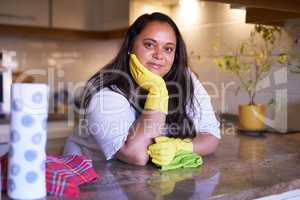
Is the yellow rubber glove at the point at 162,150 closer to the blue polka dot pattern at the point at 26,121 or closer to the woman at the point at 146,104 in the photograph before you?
the woman at the point at 146,104

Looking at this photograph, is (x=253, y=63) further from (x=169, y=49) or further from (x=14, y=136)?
(x=14, y=136)

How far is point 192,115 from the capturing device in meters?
1.36

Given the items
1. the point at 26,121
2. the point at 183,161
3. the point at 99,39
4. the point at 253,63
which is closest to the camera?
the point at 26,121

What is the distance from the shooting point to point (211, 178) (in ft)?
3.11

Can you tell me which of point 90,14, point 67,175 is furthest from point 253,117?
point 90,14

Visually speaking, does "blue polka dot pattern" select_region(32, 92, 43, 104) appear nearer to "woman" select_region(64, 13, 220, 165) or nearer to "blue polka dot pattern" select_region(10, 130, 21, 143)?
"blue polka dot pattern" select_region(10, 130, 21, 143)

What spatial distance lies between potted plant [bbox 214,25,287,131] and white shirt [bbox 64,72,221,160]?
429 mm

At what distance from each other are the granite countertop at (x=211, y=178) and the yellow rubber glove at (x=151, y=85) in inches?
6.7

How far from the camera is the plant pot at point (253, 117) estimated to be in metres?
1.73

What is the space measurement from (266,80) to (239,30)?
0.32 m

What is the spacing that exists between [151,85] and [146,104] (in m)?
0.06

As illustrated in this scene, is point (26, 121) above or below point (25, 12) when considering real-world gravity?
below

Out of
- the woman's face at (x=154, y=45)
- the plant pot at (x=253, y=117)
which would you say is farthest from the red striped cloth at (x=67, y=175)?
the plant pot at (x=253, y=117)

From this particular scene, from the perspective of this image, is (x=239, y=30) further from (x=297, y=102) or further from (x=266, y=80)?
(x=297, y=102)
